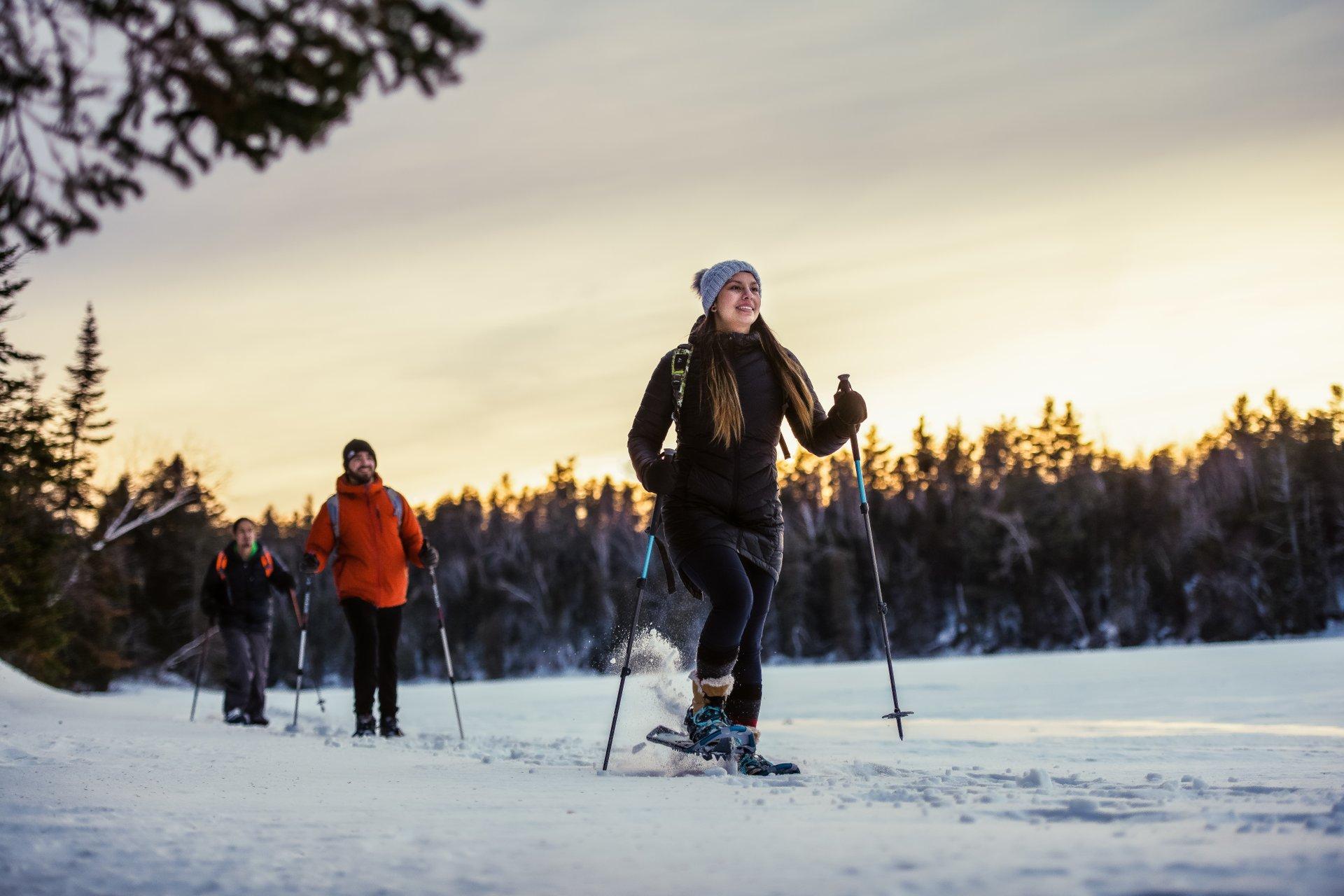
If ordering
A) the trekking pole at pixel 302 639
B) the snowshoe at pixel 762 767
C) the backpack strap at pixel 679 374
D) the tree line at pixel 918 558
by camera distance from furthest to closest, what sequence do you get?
1. the tree line at pixel 918 558
2. the trekking pole at pixel 302 639
3. the backpack strap at pixel 679 374
4. the snowshoe at pixel 762 767

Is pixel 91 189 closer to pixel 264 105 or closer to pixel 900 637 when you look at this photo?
pixel 264 105

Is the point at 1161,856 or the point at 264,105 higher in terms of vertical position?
the point at 264,105

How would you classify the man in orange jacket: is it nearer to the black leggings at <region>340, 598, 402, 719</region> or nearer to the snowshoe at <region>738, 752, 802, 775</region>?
the black leggings at <region>340, 598, 402, 719</region>

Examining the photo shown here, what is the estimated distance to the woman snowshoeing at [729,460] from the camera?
4.70 m

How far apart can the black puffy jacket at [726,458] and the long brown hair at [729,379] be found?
27mm

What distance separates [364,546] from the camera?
26.6 ft

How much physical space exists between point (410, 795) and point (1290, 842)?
268 centimetres

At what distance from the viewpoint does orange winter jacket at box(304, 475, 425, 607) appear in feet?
26.5

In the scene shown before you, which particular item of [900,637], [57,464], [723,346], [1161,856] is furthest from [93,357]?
[1161,856]

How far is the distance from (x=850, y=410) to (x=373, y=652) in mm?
4597

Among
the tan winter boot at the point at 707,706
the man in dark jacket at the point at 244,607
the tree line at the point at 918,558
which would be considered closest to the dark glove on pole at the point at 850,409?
the tan winter boot at the point at 707,706

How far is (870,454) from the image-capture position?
252ft

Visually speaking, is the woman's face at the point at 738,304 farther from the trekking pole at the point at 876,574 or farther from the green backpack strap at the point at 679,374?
the trekking pole at the point at 876,574

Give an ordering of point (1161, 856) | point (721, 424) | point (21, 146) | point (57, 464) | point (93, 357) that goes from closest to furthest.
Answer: point (1161, 856) < point (21, 146) < point (721, 424) < point (57, 464) < point (93, 357)
